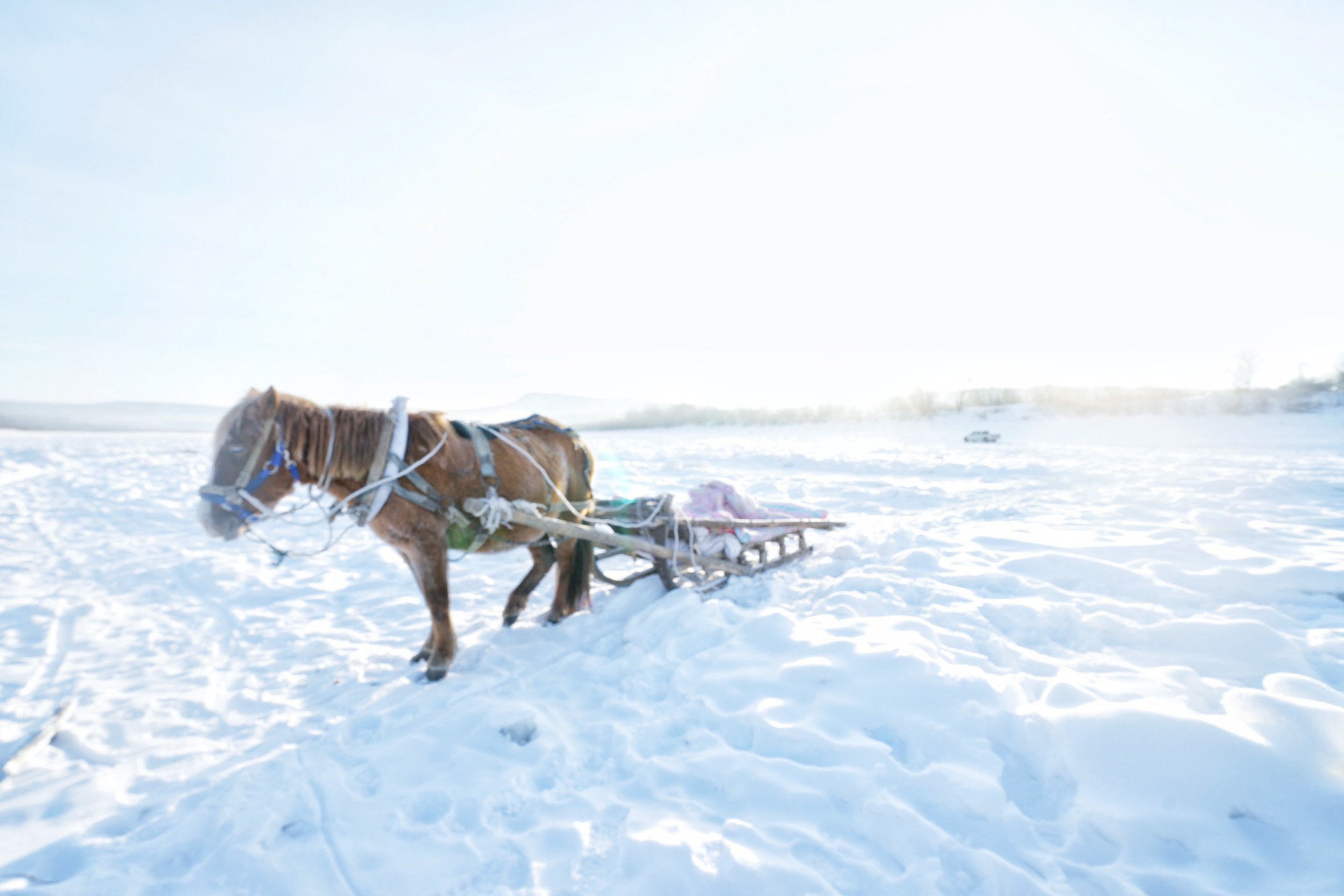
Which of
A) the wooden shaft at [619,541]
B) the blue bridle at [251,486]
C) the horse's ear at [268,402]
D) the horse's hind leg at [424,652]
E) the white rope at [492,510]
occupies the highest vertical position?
the horse's ear at [268,402]

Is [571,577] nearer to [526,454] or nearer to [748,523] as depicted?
[526,454]

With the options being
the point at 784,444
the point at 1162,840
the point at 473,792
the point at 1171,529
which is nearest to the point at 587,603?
the point at 473,792

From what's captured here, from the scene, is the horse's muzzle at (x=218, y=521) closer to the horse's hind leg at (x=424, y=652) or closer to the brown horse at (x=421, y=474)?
the brown horse at (x=421, y=474)

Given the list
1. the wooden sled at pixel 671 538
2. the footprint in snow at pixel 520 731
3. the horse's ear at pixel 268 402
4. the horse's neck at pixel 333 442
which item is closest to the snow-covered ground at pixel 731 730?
the footprint in snow at pixel 520 731

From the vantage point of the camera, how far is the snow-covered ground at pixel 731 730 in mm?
1808

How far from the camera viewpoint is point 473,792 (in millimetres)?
2260

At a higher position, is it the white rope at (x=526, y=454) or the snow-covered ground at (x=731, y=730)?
the white rope at (x=526, y=454)

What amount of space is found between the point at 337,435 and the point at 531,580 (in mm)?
1935

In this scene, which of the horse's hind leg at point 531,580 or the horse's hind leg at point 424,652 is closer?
the horse's hind leg at point 424,652

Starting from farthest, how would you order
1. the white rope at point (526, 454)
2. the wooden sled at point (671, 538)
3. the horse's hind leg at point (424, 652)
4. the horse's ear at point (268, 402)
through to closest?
1. the wooden sled at point (671, 538)
2. the white rope at point (526, 454)
3. the horse's hind leg at point (424, 652)
4. the horse's ear at point (268, 402)

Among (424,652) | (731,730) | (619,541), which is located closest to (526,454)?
(619,541)

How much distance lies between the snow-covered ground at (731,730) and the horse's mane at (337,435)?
1420 mm

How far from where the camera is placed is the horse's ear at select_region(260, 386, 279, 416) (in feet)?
9.65

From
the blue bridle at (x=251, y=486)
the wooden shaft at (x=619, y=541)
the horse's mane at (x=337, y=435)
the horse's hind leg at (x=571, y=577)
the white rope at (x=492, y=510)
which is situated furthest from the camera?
the horse's hind leg at (x=571, y=577)
